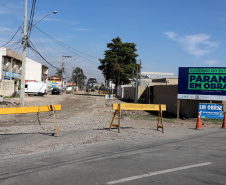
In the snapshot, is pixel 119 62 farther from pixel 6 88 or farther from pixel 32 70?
pixel 6 88

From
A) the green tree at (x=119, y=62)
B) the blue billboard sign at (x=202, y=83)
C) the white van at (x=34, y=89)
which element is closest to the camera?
the blue billboard sign at (x=202, y=83)

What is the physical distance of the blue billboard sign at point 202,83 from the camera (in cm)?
1526

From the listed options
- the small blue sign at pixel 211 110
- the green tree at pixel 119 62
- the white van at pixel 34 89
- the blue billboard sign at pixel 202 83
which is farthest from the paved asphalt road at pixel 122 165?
the green tree at pixel 119 62

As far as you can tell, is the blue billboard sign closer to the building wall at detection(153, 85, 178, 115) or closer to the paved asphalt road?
the building wall at detection(153, 85, 178, 115)

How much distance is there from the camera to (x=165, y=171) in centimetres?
531

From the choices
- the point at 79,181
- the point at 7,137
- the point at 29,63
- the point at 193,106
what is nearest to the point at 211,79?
the point at 193,106

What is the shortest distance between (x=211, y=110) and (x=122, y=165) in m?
11.0

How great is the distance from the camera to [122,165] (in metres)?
5.79

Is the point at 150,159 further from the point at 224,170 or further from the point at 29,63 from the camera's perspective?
the point at 29,63

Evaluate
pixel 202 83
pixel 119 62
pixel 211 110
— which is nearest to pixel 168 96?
pixel 202 83

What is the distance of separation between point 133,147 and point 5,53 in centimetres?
4583

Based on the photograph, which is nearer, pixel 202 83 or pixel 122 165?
pixel 122 165

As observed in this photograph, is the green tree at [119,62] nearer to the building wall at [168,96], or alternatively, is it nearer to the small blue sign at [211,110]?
the building wall at [168,96]

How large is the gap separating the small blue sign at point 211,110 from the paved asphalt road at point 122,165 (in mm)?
7310
